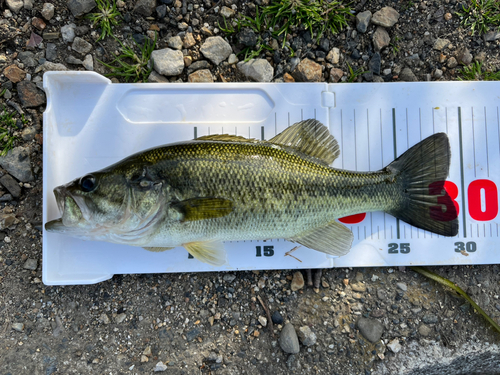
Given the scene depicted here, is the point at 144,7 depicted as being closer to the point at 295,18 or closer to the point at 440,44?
the point at 295,18

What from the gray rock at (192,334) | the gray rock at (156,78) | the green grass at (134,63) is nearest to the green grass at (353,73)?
the gray rock at (156,78)

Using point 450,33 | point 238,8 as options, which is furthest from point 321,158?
point 450,33

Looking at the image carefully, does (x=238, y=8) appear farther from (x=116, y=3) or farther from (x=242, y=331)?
(x=242, y=331)

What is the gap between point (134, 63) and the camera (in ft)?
8.72

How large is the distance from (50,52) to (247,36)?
1.57 m

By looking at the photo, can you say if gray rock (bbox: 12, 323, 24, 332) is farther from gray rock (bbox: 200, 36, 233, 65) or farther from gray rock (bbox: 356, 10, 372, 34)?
gray rock (bbox: 356, 10, 372, 34)

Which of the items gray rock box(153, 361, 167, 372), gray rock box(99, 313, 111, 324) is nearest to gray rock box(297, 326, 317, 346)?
gray rock box(153, 361, 167, 372)

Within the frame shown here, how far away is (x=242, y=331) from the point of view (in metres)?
2.57

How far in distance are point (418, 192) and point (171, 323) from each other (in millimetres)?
2084

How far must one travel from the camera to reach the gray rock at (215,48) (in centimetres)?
263

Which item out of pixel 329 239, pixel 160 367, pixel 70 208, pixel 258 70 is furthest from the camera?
pixel 258 70

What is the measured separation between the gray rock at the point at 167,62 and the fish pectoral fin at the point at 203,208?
4.00 feet

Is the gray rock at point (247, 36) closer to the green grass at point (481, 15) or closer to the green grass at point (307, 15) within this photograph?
the green grass at point (307, 15)

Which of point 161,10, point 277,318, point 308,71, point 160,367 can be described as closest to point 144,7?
point 161,10
